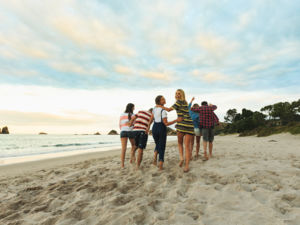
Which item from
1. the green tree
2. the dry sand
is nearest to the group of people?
the dry sand

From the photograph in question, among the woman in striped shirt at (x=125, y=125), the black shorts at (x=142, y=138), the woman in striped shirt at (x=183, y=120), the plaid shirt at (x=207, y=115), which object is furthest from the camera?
the plaid shirt at (x=207, y=115)

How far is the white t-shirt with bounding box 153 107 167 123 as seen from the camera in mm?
4805

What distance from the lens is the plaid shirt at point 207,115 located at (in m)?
6.04

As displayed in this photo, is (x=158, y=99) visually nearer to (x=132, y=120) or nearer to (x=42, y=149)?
(x=132, y=120)

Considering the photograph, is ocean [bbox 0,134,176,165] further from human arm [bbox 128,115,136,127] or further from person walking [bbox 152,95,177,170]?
person walking [bbox 152,95,177,170]

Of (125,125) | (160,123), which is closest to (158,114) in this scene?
(160,123)

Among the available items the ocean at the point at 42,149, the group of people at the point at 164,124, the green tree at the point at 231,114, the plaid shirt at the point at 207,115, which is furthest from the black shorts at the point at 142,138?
the green tree at the point at 231,114

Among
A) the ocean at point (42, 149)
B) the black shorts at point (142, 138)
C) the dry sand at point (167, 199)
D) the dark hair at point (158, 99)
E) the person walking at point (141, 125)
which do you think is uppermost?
the dark hair at point (158, 99)

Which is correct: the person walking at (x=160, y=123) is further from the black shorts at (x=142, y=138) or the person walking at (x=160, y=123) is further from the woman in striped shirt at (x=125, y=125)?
the woman in striped shirt at (x=125, y=125)

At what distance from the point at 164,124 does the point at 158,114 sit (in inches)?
Answer: 12.8

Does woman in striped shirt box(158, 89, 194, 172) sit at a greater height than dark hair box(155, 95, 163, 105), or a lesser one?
lesser

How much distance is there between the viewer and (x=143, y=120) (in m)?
5.36

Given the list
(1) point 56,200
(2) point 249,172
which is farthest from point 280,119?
(1) point 56,200

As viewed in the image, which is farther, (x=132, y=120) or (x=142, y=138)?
(x=132, y=120)
